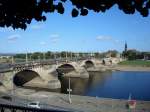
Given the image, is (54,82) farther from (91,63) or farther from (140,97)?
(91,63)

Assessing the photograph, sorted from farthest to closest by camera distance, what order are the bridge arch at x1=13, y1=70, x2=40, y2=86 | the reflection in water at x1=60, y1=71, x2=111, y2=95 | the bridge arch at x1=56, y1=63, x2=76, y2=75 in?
the bridge arch at x1=56, y1=63, x2=76, y2=75, the bridge arch at x1=13, y1=70, x2=40, y2=86, the reflection in water at x1=60, y1=71, x2=111, y2=95

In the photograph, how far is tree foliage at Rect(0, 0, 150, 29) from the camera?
222 inches

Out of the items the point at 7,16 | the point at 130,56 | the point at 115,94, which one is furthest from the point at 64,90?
the point at 130,56

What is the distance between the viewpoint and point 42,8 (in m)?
6.19

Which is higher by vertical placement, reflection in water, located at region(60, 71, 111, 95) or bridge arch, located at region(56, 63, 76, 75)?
bridge arch, located at region(56, 63, 76, 75)

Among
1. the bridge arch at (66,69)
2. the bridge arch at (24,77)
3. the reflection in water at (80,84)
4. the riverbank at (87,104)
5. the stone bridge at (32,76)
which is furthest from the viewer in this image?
the bridge arch at (66,69)

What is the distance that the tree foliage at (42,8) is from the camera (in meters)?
5.64

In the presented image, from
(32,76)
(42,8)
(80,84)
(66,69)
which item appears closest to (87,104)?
(32,76)

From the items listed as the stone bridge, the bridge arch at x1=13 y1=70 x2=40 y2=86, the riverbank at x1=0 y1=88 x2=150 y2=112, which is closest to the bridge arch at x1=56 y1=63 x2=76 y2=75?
the stone bridge

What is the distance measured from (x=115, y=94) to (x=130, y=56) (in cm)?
9784

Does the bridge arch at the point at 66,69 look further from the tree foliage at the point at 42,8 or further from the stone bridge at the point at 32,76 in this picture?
the tree foliage at the point at 42,8

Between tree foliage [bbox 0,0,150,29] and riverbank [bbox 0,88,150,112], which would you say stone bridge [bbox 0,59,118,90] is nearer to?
riverbank [bbox 0,88,150,112]

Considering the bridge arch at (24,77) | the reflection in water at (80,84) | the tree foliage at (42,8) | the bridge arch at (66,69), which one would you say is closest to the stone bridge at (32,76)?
the bridge arch at (24,77)

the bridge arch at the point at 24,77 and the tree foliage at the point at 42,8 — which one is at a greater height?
the tree foliage at the point at 42,8
